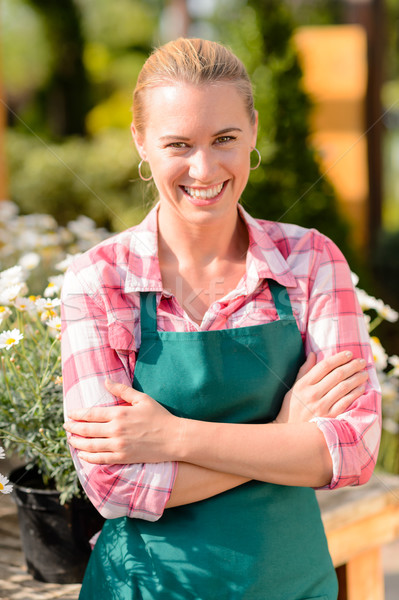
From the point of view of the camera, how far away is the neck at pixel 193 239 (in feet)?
5.15

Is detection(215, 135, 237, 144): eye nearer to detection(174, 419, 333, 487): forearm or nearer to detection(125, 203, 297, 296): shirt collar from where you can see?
detection(125, 203, 297, 296): shirt collar

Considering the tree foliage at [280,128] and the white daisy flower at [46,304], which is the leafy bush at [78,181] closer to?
the tree foliage at [280,128]

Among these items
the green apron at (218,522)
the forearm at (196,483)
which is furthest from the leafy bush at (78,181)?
the forearm at (196,483)

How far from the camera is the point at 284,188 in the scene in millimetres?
4039

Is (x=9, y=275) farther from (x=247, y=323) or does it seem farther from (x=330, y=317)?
(x=330, y=317)

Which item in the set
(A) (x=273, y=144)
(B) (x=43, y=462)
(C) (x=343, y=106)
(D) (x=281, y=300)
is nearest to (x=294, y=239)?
(D) (x=281, y=300)

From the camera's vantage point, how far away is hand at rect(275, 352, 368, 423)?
1.41m

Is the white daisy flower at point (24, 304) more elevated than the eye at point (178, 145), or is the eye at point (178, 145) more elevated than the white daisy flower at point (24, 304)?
the eye at point (178, 145)

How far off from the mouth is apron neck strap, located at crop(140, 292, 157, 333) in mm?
227

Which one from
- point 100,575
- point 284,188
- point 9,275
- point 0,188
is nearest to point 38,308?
point 9,275

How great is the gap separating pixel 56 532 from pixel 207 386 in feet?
2.05

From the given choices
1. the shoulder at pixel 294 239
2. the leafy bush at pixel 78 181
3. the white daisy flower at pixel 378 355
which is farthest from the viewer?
the leafy bush at pixel 78 181

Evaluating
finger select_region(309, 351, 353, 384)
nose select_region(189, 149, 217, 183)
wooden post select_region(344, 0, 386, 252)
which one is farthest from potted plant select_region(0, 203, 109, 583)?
wooden post select_region(344, 0, 386, 252)

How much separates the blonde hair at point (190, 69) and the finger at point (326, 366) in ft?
1.85
